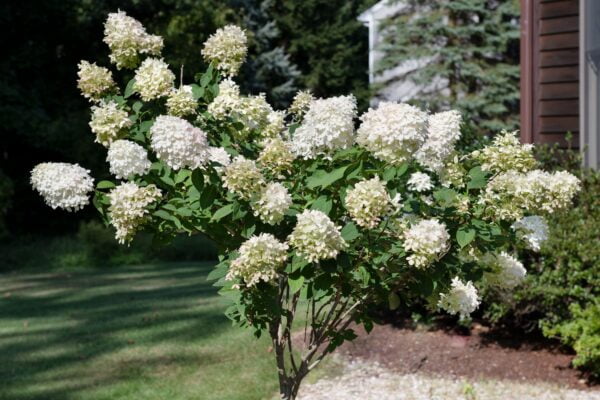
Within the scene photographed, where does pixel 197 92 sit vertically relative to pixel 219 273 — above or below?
above

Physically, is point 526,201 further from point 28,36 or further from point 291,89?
point 291,89

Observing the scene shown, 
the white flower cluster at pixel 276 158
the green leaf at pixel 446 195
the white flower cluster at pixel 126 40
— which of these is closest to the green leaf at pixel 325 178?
the white flower cluster at pixel 276 158

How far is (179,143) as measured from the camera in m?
2.72

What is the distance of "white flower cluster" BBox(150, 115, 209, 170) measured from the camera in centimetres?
273

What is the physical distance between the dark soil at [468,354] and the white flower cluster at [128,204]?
3.82 meters

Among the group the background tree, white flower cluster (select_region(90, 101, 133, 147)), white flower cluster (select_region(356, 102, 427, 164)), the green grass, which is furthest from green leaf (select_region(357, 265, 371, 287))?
the background tree

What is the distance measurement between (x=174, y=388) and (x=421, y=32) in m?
15.0

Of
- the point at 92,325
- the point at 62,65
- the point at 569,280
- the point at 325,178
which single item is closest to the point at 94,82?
the point at 325,178

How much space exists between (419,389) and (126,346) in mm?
2559

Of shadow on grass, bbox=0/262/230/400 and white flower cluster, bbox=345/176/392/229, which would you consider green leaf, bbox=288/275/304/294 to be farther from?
shadow on grass, bbox=0/262/230/400

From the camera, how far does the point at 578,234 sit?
246 inches

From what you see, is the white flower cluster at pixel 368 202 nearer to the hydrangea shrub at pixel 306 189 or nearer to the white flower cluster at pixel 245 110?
the hydrangea shrub at pixel 306 189

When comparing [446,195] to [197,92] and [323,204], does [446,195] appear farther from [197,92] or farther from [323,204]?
[197,92]

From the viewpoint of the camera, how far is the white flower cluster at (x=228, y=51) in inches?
140
